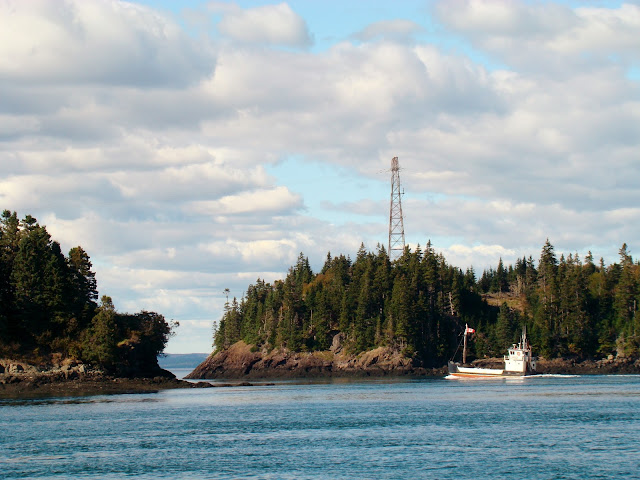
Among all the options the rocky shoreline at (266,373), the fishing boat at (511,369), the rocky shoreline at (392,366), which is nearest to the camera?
the rocky shoreline at (266,373)

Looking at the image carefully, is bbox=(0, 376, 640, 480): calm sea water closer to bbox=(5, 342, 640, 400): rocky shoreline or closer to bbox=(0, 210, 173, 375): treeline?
bbox=(5, 342, 640, 400): rocky shoreline

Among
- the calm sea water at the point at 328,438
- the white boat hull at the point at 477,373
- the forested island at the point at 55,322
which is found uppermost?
the forested island at the point at 55,322

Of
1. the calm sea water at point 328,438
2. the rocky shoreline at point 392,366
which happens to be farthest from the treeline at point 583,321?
the calm sea water at point 328,438

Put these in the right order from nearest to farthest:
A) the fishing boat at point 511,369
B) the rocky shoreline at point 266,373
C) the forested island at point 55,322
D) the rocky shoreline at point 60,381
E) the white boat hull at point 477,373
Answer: the rocky shoreline at point 60,381 < the rocky shoreline at point 266,373 < the forested island at point 55,322 < the white boat hull at point 477,373 < the fishing boat at point 511,369

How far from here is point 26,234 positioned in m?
138

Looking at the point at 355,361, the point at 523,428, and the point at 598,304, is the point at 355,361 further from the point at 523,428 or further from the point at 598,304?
the point at 523,428

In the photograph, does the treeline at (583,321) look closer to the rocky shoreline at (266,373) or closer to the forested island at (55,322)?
the rocky shoreline at (266,373)

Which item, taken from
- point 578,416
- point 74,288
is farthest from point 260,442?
point 74,288

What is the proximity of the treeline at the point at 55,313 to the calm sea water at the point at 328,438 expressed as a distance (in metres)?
25.9

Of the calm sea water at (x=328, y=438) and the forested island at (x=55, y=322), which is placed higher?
the forested island at (x=55, y=322)

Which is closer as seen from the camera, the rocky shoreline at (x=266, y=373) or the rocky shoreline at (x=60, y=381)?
the rocky shoreline at (x=60, y=381)

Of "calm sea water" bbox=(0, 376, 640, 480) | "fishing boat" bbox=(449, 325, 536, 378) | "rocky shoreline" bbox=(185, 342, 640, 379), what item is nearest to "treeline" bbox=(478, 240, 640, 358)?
"rocky shoreline" bbox=(185, 342, 640, 379)

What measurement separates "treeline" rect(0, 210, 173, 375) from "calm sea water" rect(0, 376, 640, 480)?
2595cm

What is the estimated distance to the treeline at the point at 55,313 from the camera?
123375 millimetres
